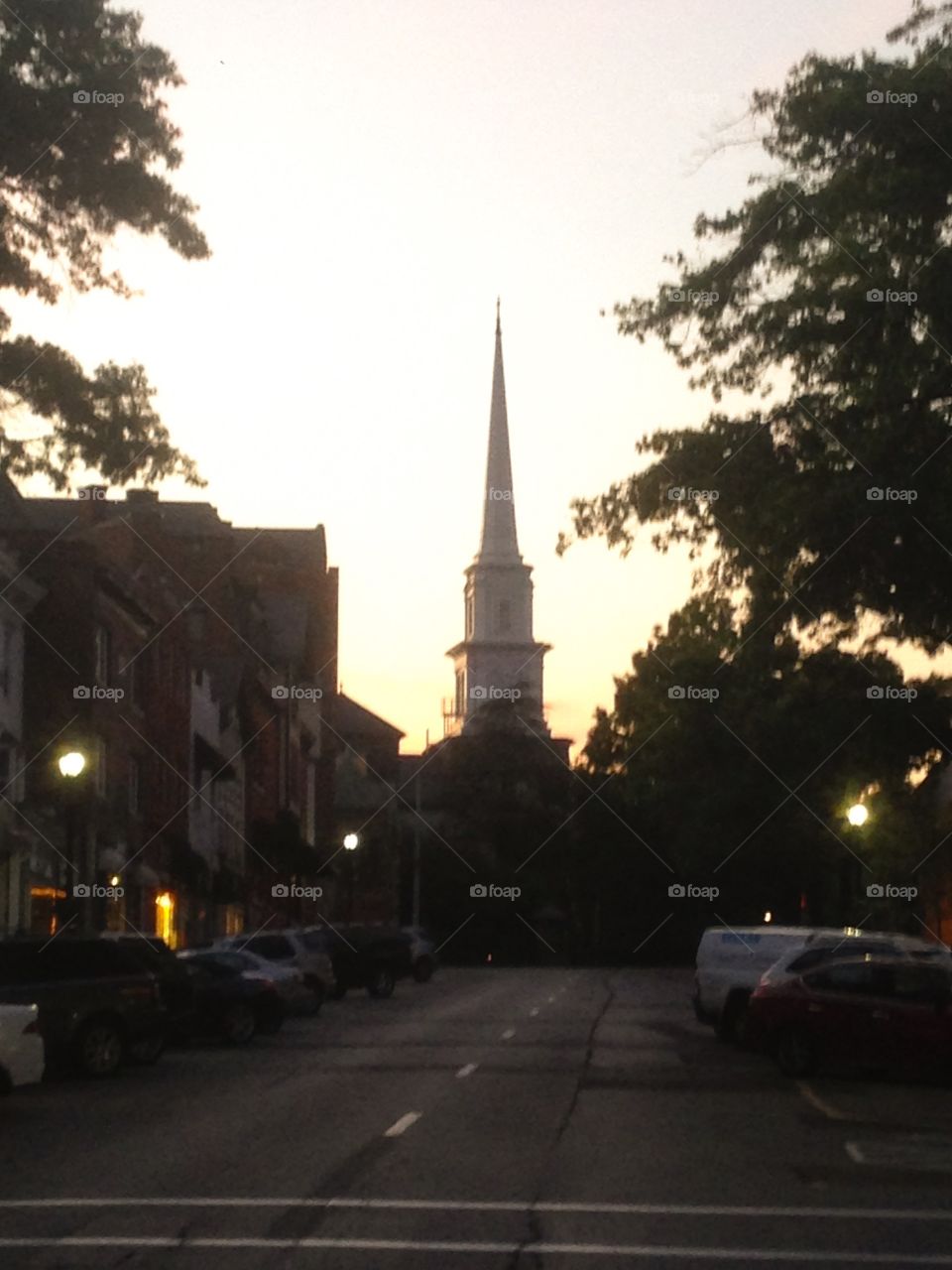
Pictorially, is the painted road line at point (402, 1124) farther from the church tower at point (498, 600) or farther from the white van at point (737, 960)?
the church tower at point (498, 600)

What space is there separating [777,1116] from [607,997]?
29149 millimetres

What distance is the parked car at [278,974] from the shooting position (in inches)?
1167

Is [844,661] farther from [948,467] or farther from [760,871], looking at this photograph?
[760,871]

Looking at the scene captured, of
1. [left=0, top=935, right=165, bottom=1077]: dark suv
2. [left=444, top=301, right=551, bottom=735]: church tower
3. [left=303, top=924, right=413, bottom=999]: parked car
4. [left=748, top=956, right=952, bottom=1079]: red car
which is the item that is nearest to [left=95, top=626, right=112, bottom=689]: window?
[left=303, top=924, right=413, bottom=999]: parked car

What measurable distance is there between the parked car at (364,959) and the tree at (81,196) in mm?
19332

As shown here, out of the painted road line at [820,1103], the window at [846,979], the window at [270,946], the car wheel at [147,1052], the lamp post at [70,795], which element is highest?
the lamp post at [70,795]

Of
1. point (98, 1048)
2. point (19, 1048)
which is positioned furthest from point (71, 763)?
point (19, 1048)

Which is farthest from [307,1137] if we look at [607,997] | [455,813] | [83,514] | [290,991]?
[455,813]

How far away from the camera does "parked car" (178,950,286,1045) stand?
28.5 m

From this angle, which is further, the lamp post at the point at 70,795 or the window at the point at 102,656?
the window at the point at 102,656

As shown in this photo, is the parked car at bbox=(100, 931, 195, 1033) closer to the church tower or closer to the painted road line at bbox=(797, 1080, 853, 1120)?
the painted road line at bbox=(797, 1080, 853, 1120)

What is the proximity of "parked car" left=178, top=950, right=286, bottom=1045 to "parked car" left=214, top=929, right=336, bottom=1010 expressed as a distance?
4790 mm

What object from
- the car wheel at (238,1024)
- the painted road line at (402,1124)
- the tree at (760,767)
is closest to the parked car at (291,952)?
the car wheel at (238,1024)

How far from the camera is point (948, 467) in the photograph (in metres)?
27.1
